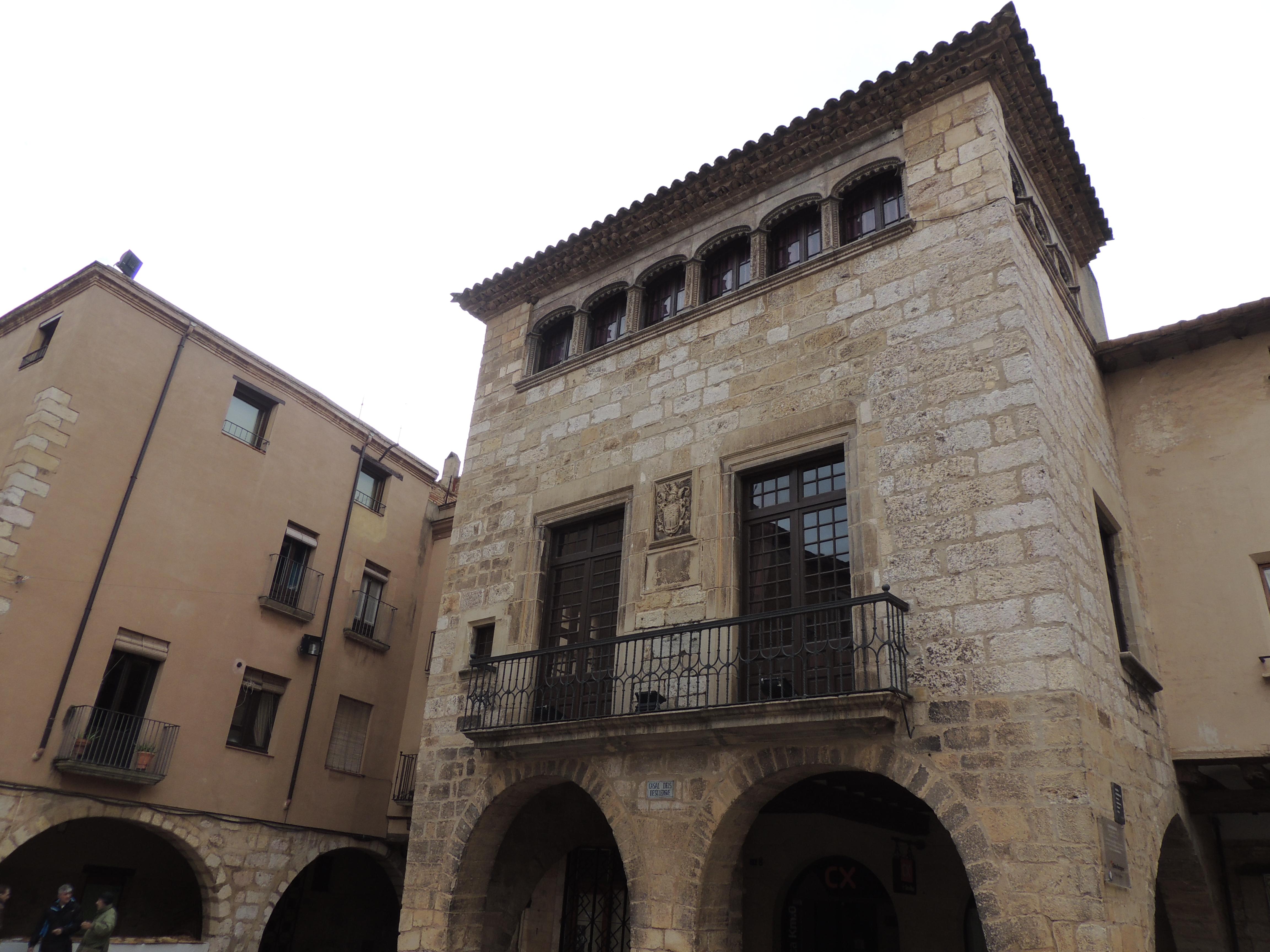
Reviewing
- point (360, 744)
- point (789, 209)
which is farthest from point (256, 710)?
point (789, 209)

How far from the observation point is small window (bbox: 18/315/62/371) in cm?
1372

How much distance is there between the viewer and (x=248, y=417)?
1577cm

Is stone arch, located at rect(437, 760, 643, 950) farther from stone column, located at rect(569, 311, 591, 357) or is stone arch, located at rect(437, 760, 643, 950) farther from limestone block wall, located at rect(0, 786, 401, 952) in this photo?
limestone block wall, located at rect(0, 786, 401, 952)

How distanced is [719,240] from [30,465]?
31.1 ft

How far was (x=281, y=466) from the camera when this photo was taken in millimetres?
15953

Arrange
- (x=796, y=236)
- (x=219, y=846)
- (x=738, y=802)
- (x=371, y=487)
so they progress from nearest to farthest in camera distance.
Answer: (x=738, y=802) → (x=796, y=236) → (x=219, y=846) → (x=371, y=487)

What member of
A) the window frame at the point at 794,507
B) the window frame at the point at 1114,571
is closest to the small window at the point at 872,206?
the window frame at the point at 794,507

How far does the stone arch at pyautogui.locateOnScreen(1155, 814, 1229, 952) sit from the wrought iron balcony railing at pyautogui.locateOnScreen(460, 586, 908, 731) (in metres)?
4.06

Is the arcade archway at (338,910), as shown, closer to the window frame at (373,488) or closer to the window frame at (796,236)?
the window frame at (373,488)

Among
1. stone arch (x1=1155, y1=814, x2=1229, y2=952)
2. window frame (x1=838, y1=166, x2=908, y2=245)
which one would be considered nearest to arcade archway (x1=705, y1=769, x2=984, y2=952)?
stone arch (x1=1155, y1=814, x2=1229, y2=952)

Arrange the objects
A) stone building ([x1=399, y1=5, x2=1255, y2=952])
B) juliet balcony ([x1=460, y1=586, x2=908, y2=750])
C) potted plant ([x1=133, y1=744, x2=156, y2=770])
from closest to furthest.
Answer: stone building ([x1=399, y1=5, x2=1255, y2=952]), juliet balcony ([x1=460, y1=586, x2=908, y2=750]), potted plant ([x1=133, y1=744, x2=156, y2=770])

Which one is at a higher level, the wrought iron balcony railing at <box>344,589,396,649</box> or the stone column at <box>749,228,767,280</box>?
the stone column at <box>749,228,767,280</box>

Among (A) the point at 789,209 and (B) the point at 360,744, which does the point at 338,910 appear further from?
(A) the point at 789,209

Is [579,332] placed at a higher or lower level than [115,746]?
higher
